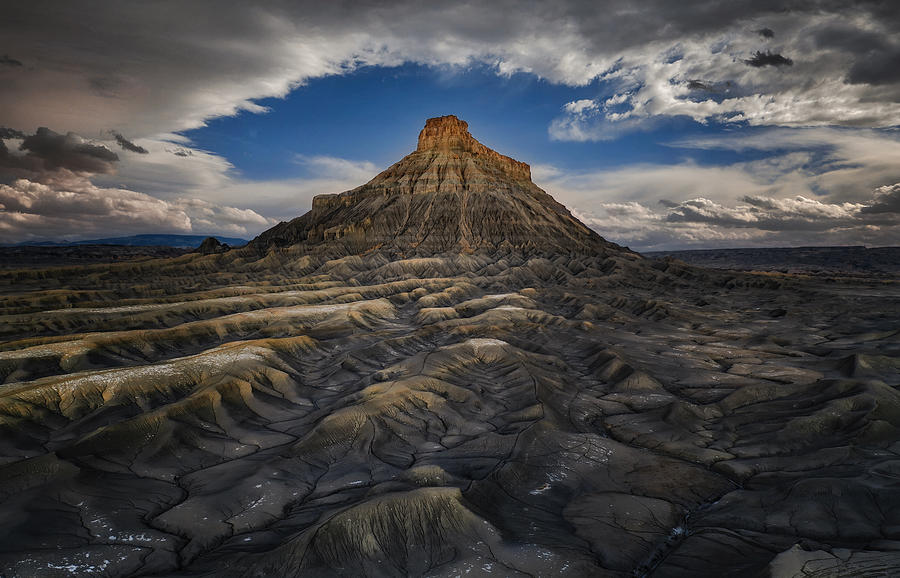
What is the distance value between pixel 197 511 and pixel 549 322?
251 feet

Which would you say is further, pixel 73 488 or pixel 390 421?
pixel 390 421

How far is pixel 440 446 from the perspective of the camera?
135 feet

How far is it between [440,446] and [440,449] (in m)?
0.78

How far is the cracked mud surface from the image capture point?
23312mm

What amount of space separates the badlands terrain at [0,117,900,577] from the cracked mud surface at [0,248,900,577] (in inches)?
8.1

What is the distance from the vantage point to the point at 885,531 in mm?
22344

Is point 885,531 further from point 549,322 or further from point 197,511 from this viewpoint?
point 549,322

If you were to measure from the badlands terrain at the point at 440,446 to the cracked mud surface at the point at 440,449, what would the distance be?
21 cm

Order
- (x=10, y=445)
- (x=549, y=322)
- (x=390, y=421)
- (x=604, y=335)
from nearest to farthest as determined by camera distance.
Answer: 1. (x=10, y=445)
2. (x=390, y=421)
3. (x=604, y=335)
4. (x=549, y=322)

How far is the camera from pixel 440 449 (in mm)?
Answer: 40469

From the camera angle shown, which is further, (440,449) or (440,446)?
(440,446)

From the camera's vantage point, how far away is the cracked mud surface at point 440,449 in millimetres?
23312

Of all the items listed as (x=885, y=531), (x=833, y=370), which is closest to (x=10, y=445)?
(x=885, y=531)

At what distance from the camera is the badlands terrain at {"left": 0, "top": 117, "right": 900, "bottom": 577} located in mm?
23344
